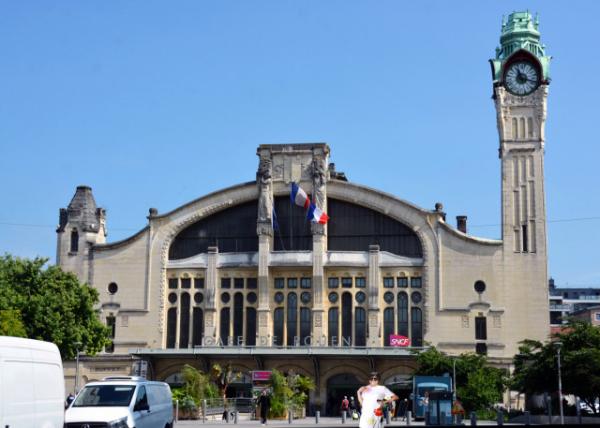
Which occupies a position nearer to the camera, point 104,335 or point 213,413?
point 213,413

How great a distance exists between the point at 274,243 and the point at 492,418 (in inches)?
863

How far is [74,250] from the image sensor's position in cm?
7531

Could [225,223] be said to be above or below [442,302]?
above

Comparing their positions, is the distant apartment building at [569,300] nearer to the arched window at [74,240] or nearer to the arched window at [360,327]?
the arched window at [360,327]

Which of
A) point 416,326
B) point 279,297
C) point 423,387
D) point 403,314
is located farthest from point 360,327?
point 423,387

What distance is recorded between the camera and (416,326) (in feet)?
230

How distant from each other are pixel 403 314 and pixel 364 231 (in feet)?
22.6

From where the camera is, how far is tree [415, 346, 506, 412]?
6322 centimetres

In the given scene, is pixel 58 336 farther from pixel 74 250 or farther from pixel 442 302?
pixel 442 302

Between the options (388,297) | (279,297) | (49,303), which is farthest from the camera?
(279,297)

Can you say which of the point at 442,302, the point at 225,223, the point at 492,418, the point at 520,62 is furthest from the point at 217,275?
the point at 520,62

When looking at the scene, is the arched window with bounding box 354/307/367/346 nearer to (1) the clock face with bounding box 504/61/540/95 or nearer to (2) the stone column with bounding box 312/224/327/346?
(2) the stone column with bounding box 312/224/327/346

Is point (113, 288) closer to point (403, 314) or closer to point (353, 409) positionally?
point (353, 409)

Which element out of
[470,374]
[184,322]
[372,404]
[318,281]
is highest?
[318,281]
